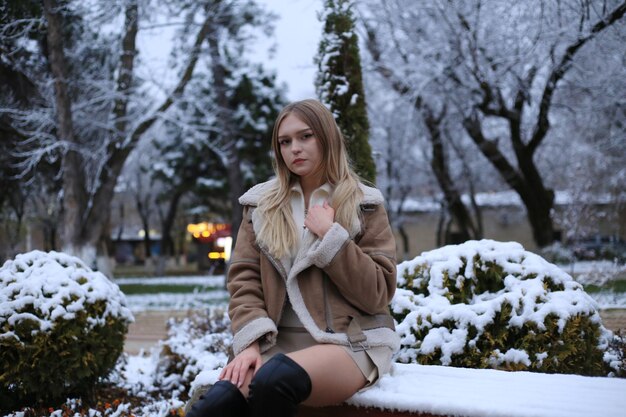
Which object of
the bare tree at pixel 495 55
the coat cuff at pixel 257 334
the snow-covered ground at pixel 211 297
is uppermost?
the bare tree at pixel 495 55

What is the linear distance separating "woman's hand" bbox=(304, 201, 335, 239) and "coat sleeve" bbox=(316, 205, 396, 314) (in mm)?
53

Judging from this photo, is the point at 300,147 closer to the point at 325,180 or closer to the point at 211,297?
the point at 325,180

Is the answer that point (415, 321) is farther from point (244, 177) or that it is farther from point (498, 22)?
point (244, 177)

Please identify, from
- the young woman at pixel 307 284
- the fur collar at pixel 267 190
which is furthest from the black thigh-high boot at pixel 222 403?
the fur collar at pixel 267 190

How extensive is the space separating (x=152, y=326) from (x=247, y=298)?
826 cm

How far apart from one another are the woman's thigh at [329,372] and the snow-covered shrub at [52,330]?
2360 millimetres

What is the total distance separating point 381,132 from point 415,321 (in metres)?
18.9

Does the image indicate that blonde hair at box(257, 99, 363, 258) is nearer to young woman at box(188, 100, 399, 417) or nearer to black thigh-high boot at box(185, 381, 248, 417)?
young woman at box(188, 100, 399, 417)

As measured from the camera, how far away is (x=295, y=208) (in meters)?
2.56

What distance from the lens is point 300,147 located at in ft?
8.07

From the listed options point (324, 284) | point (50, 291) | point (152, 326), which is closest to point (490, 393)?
point (324, 284)

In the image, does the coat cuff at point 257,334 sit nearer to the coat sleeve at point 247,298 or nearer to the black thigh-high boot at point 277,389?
the coat sleeve at point 247,298

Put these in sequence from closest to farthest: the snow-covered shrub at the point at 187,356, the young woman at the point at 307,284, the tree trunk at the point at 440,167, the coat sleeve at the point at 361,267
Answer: the young woman at the point at 307,284
the coat sleeve at the point at 361,267
the snow-covered shrub at the point at 187,356
the tree trunk at the point at 440,167

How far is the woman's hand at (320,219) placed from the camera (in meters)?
2.29
